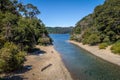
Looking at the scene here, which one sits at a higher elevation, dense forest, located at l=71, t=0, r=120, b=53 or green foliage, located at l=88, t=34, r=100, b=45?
dense forest, located at l=71, t=0, r=120, b=53

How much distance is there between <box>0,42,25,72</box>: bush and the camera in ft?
79.0

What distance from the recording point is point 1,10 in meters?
45.2

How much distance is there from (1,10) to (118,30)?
3565 cm

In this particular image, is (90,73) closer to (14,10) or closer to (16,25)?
(16,25)

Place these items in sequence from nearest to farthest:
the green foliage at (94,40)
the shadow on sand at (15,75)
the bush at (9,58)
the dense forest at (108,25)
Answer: the shadow on sand at (15,75)
the bush at (9,58)
the dense forest at (108,25)
the green foliage at (94,40)

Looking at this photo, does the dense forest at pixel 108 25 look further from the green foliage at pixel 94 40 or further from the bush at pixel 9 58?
the bush at pixel 9 58

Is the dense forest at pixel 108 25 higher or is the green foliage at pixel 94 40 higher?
the dense forest at pixel 108 25

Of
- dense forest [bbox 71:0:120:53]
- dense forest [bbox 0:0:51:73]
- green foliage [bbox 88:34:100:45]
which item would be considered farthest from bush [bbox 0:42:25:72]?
green foliage [bbox 88:34:100:45]

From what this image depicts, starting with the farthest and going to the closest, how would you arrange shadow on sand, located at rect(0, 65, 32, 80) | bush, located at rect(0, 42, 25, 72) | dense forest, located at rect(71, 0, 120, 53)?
1. dense forest, located at rect(71, 0, 120, 53)
2. bush, located at rect(0, 42, 25, 72)
3. shadow on sand, located at rect(0, 65, 32, 80)

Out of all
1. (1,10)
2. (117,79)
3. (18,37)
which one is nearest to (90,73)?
(117,79)

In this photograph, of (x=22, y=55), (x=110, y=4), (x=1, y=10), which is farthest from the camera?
(x=110, y=4)

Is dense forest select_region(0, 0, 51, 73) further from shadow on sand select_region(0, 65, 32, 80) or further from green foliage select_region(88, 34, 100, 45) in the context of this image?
green foliage select_region(88, 34, 100, 45)

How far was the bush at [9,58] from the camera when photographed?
2409 centimetres

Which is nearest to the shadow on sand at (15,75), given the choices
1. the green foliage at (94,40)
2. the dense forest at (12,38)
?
the dense forest at (12,38)
